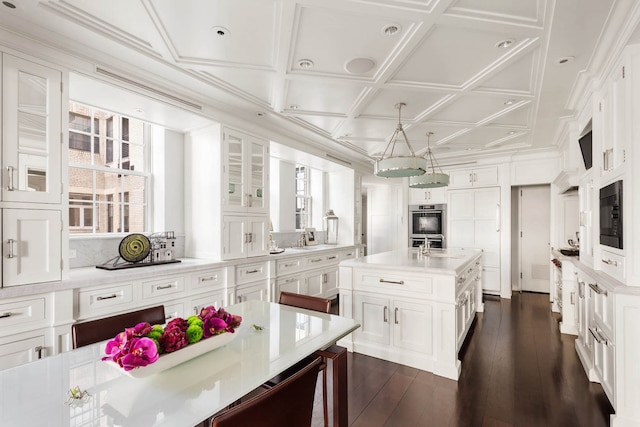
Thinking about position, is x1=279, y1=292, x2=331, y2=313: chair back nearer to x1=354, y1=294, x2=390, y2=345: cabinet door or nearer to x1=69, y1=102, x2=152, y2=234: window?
x1=354, y1=294, x2=390, y2=345: cabinet door

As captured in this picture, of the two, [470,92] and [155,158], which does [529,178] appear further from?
[155,158]

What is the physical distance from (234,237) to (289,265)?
1065mm

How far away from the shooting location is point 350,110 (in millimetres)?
3547

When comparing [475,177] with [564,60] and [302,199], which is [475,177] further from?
[564,60]

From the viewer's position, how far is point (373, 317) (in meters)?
3.06

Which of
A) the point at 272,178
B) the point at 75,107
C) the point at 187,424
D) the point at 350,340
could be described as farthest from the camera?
the point at 272,178

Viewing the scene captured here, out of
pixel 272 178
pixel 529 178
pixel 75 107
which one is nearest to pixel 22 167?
pixel 75 107

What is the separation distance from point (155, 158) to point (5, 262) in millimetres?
1839

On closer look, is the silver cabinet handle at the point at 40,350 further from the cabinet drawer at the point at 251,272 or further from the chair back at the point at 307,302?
the cabinet drawer at the point at 251,272

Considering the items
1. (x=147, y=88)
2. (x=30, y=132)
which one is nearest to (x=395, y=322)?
(x=147, y=88)

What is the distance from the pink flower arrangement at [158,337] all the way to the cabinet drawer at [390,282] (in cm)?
185

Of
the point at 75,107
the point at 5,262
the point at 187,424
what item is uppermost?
the point at 75,107

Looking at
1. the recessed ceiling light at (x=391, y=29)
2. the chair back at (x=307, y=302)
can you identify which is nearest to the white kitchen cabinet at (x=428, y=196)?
the recessed ceiling light at (x=391, y=29)

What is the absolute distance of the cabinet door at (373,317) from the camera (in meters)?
2.98
